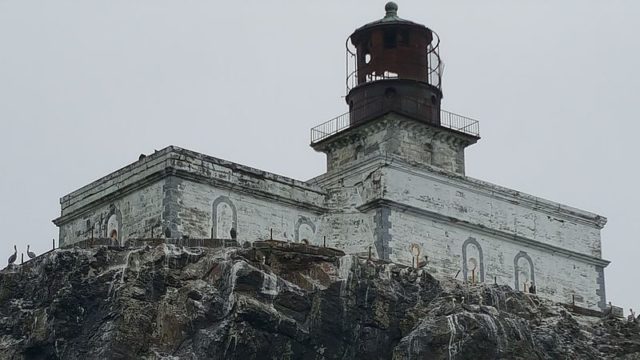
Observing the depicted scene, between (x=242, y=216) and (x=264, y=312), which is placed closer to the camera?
(x=264, y=312)

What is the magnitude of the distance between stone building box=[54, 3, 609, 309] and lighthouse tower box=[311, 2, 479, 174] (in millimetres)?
66

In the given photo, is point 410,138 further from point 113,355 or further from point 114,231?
point 113,355

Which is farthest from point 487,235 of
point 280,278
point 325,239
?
point 280,278

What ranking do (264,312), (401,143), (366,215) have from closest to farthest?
(264,312), (366,215), (401,143)

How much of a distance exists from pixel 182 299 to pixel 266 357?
13.1 feet

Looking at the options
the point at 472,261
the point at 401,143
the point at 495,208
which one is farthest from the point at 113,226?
the point at 495,208

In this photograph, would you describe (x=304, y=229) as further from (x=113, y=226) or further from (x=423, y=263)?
(x=113, y=226)

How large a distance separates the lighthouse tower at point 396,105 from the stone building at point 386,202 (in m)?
0.07

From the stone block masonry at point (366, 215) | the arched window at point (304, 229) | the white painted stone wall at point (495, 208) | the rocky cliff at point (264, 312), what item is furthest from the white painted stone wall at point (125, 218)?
the white painted stone wall at point (495, 208)

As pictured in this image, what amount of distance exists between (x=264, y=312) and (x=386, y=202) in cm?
1189

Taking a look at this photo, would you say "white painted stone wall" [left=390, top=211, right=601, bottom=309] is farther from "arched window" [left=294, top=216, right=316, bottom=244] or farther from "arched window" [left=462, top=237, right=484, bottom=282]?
"arched window" [left=294, top=216, right=316, bottom=244]

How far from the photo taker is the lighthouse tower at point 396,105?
275 ft

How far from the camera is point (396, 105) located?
84312mm

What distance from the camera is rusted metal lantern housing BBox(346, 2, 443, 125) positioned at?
278ft
